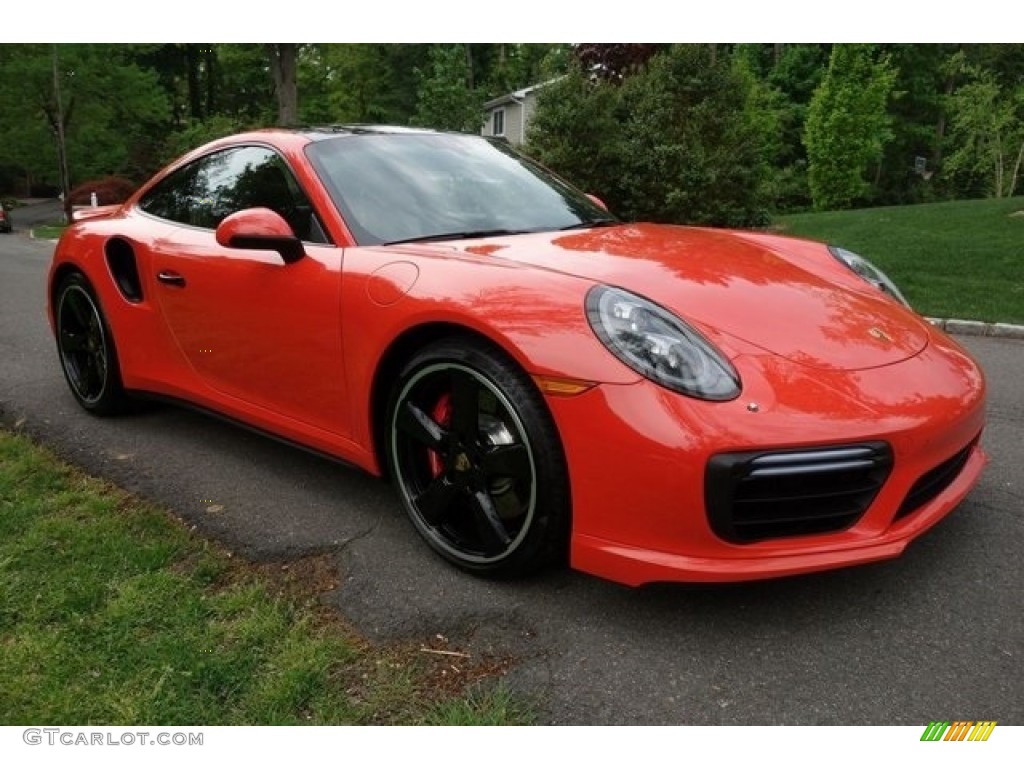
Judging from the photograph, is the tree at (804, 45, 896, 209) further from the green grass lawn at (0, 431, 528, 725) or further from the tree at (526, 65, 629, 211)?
the green grass lawn at (0, 431, 528, 725)

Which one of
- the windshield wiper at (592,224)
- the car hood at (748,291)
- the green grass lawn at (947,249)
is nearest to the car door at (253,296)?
the car hood at (748,291)

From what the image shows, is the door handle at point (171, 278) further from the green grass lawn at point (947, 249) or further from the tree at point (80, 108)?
the tree at point (80, 108)

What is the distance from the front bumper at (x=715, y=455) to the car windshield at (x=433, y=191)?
1053 mm

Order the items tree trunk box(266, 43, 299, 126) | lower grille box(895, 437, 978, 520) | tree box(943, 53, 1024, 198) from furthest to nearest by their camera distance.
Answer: tree box(943, 53, 1024, 198) < tree trunk box(266, 43, 299, 126) < lower grille box(895, 437, 978, 520)

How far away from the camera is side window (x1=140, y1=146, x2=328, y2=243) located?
9.61ft

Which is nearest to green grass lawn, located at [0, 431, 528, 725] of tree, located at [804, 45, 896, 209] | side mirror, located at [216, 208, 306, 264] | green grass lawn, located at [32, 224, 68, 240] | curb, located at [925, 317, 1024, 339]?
side mirror, located at [216, 208, 306, 264]

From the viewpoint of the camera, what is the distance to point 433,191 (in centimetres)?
298

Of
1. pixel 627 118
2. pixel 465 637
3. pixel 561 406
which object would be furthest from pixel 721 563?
pixel 627 118

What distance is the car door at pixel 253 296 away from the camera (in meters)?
2.71

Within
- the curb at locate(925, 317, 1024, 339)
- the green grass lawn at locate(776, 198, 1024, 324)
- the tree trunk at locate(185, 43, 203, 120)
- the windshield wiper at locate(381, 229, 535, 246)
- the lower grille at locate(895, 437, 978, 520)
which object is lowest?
the curb at locate(925, 317, 1024, 339)

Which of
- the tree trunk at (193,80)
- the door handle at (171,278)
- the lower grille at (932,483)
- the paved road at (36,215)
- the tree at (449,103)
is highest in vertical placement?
the tree trunk at (193,80)
